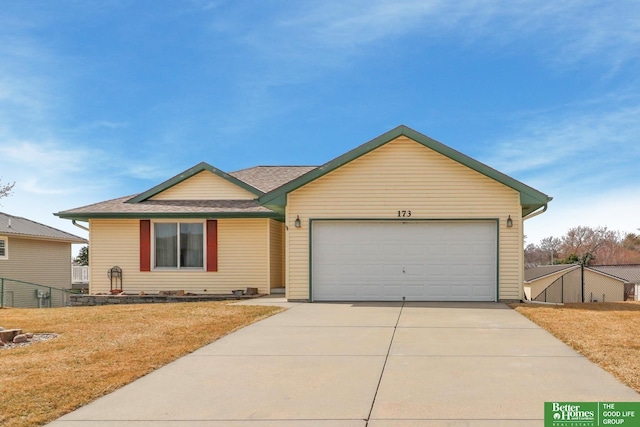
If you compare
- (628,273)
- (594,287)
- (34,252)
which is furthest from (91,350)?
(628,273)

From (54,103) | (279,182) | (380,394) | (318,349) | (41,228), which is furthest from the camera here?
(41,228)

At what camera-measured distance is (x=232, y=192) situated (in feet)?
61.6

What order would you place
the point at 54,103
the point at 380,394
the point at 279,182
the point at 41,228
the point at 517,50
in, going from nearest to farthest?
the point at 380,394 → the point at 517,50 → the point at 54,103 → the point at 279,182 → the point at 41,228

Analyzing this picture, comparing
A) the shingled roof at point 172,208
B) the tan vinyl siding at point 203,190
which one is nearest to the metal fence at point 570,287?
the shingled roof at point 172,208

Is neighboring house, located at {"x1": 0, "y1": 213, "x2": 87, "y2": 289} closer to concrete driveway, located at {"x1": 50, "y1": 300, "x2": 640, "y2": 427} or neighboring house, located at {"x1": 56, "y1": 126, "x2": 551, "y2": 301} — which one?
neighboring house, located at {"x1": 56, "y1": 126, "x2": 551, "y2": 301}

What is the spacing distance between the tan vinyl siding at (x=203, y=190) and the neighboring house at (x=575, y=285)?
18544 millimetres

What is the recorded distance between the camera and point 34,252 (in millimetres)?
25750

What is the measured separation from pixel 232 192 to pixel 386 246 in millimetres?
6345

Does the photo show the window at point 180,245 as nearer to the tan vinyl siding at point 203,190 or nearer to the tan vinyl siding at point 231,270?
the tan vinyl siding at point 231,270

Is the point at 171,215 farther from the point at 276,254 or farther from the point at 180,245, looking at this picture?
the point at 276,254

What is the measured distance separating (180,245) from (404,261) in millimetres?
7523

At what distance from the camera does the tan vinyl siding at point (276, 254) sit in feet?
59.2

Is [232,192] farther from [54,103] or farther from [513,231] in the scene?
[513,231]

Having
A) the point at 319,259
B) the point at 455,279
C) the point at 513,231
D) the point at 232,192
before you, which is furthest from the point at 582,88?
the point at 232,192
